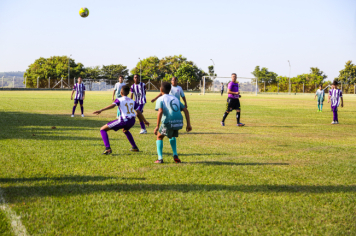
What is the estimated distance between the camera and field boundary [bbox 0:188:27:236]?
10.7ft

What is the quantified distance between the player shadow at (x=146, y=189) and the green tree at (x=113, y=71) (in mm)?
100752

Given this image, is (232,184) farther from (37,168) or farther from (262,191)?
(37,168)

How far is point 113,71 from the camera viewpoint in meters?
103

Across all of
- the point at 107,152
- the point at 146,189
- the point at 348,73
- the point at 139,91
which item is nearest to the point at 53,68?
the point at 348,73

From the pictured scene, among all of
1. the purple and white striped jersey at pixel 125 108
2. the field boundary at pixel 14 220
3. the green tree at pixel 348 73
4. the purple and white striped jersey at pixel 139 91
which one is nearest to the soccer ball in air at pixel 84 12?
the purple and white striped jersey at pixel 139 91

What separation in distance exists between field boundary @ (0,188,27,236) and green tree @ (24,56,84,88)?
279 feet

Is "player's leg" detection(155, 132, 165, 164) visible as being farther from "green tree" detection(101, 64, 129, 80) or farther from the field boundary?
"green tree" detection(101, 64, 129, 80)

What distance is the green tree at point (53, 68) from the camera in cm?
8431

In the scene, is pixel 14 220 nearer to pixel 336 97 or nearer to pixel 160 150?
pixel 160 150

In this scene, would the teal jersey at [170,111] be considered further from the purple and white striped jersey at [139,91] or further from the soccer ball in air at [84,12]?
the soccer ball in air at [84,12]

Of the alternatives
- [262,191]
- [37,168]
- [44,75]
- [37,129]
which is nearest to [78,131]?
[37,129]

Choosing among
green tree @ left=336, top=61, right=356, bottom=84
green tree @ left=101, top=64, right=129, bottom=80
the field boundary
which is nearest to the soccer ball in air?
the field boundary

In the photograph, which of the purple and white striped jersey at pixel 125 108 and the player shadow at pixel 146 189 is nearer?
the player shadow at pixel 146 189

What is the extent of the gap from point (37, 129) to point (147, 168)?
21.1 ft
